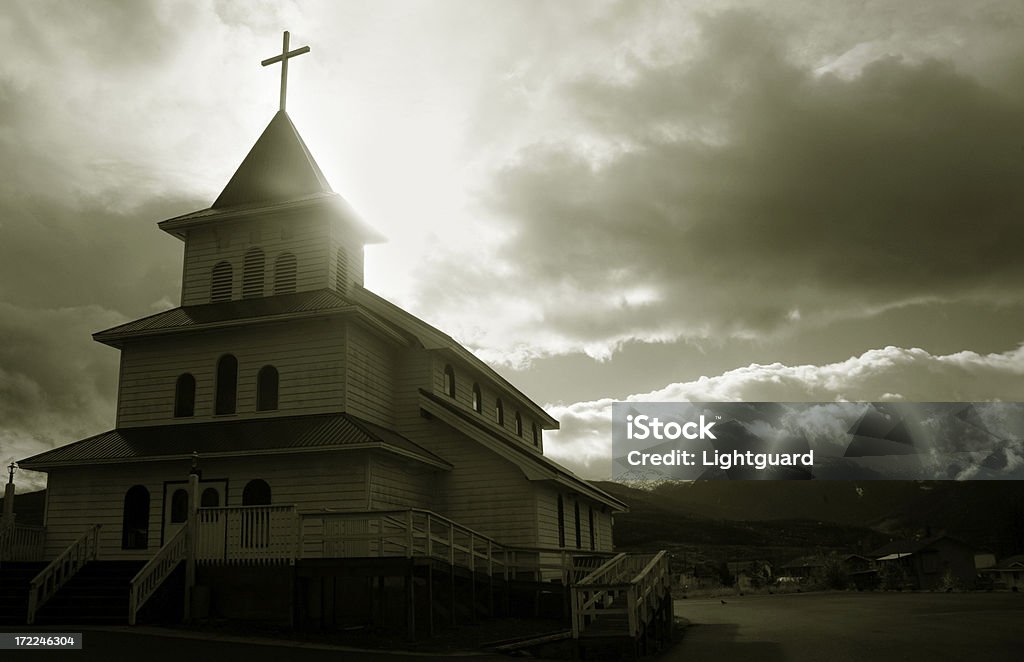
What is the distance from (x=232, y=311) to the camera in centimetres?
2686

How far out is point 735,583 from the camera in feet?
222

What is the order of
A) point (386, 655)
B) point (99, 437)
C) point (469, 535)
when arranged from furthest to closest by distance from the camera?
point (99, 437)
point (469, 535)
point (386, 655)

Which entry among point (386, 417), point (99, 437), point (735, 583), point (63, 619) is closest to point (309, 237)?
point (386, 417)

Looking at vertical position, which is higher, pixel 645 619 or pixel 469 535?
pixel 469 535

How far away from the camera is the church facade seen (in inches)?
936

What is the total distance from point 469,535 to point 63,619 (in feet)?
29.3

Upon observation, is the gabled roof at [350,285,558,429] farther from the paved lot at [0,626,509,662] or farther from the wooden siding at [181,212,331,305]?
the paved lot at [0,626,509,662]

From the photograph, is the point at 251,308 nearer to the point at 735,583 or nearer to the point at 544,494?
the point at 544,494

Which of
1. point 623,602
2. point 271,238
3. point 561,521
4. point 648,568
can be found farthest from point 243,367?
point 648,568

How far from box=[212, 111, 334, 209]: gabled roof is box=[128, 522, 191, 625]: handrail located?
1204cm

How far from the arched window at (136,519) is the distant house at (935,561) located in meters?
65.5

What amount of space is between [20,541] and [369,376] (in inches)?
385

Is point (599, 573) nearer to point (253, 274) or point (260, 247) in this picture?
point (253, 274)

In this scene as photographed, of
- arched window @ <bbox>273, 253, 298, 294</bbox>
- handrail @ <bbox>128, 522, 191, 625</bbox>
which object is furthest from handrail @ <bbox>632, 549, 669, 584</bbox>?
arched window @ <bbox>273, 253, 298, 294</bbox>
